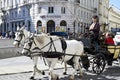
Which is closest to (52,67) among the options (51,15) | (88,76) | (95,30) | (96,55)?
(88,76)

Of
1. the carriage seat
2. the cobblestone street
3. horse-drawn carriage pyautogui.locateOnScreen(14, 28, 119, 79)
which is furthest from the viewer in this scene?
the carriage seat

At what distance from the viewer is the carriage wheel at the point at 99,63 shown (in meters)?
12.4

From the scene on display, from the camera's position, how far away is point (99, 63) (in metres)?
12.4

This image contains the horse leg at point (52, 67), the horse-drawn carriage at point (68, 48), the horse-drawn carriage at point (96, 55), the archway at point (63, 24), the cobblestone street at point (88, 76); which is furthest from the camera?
the archway at point (63, 24)

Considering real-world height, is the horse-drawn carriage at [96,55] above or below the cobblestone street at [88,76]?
above

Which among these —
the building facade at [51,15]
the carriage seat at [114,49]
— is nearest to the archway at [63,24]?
the building facade at [51,15]

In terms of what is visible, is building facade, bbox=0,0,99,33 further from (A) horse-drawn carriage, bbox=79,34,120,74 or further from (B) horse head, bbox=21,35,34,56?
(B) horse head, bbox=21,35,34,56

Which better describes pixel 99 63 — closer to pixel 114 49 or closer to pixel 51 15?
pixel 114 49

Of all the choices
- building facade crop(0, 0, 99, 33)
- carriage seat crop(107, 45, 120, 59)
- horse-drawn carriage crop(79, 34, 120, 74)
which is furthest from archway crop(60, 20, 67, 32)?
horse-drawn carriage crop(79, 34, 120, 74)

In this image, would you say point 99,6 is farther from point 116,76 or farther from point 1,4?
point 116,76

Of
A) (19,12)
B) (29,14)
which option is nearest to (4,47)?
(29,14)

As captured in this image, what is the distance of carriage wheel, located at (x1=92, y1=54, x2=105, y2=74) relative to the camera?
12.4 m

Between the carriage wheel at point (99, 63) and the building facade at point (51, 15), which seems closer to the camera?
the carriage wheel at point (99, 63)

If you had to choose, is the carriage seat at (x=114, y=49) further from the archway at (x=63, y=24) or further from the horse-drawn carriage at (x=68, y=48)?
the archway at (x=63, y=24)
